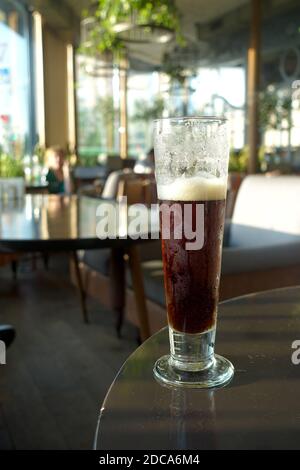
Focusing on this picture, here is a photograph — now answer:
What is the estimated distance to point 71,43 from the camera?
10023mm

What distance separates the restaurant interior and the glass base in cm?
1

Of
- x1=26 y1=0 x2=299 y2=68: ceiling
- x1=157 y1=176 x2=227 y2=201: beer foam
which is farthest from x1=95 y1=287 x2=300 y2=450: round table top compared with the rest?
x1=26 y1=0 x2=299 y2=68: ceiling

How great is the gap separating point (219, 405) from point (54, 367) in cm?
203

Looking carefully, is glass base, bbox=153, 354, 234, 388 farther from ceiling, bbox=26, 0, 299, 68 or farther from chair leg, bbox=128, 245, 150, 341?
ceiling, bbox=26, 0, 299, 68

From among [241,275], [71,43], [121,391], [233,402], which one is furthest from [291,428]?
[71,43]

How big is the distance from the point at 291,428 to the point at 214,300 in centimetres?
19

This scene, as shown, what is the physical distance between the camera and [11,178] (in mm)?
2406

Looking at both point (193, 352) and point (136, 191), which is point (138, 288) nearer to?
point (193, 352)

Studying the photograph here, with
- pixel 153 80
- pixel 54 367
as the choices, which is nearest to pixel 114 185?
pixel 54 367

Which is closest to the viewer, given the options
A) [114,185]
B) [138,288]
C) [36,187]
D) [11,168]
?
[138,288]

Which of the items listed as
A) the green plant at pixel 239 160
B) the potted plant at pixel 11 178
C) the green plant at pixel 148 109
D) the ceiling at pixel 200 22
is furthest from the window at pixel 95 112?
the potted plant at pixel 11 178

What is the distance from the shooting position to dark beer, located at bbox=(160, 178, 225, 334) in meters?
0.56

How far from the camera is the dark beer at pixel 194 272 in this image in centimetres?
56
